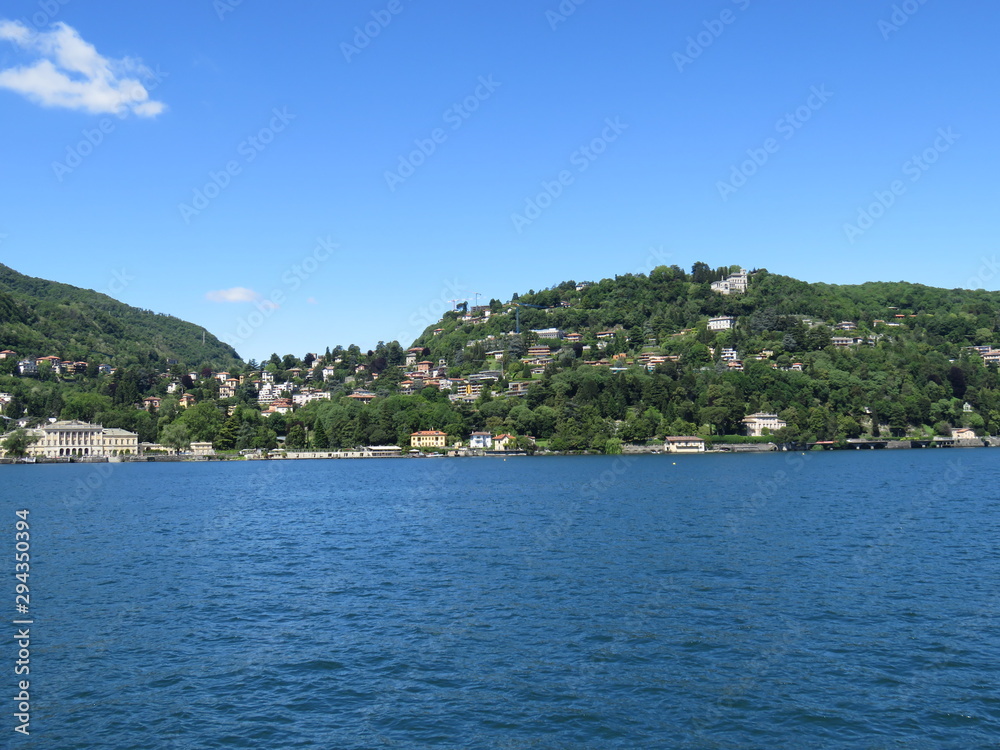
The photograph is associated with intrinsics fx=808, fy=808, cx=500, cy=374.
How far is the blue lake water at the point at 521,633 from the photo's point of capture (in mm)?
13289

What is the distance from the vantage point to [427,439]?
13575 centimetres

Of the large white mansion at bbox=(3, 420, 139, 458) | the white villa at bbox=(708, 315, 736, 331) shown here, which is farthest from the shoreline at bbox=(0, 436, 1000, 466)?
the white villa at bbox=(708, 315, 736, 331)

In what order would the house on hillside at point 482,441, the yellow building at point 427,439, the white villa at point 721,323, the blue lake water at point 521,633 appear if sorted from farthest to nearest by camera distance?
the white villa at point 721,323 → the yellow building at point 427,439 → the house on hillside at point 482,441 → the blue lake water at point 521,633

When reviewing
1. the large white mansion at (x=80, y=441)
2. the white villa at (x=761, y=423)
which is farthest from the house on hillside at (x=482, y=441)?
the large white mansion at (x=80, y=441)

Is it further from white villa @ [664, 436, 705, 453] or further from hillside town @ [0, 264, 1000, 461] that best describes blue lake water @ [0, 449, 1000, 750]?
hillside town @ [0, 264, 1000, 461]

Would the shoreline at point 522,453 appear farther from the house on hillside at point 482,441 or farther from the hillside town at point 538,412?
the house on hillside at point 482,441

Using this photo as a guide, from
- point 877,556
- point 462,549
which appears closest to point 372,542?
point 462,549

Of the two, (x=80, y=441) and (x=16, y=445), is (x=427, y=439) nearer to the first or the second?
(x=80, y=441)

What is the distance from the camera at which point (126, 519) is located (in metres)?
41.9

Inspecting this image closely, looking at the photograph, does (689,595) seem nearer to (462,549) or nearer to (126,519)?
(462,549)

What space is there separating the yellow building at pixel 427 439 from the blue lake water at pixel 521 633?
9579cm

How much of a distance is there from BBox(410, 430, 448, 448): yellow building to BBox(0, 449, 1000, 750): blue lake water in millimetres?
95785

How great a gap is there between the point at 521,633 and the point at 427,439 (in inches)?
4654

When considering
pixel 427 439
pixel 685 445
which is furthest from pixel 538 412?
pixel 685 445
